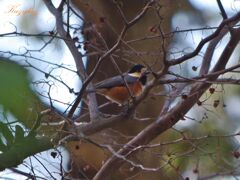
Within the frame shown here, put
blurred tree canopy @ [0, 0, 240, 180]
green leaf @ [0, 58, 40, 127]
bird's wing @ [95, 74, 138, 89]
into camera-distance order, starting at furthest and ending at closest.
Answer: bird's wing @ [95, 74, 138, 89], blurred tree canopy @ [0, 0, 240, 180], green leaf @ [0, 58, 40, 127]

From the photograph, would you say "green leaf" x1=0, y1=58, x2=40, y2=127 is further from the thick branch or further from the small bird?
the small bird

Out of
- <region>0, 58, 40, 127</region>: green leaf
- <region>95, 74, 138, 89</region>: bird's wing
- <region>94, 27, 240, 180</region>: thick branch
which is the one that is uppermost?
<region>95, 74, 138, 89</region>: bird's wing

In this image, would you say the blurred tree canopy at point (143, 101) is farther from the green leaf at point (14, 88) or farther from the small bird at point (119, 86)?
the green leaf at point (14, 88)

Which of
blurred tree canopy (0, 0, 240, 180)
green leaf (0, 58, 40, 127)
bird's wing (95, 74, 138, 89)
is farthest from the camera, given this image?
bird's wing (95, 74, 138, 89)

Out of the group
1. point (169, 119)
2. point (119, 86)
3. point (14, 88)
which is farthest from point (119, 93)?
point (14, 88)

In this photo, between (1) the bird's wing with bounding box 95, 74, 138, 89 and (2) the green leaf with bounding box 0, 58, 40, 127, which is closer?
(2) the green leaf with bounding box 0, 58, 40, 127

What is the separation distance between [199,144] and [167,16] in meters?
0.68

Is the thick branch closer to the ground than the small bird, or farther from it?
closer to the ground

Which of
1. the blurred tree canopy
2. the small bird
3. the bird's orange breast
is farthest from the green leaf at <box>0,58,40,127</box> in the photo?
the bird's orange breast

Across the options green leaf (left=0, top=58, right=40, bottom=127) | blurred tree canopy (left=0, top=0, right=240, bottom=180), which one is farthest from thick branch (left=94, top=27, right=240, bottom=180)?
green leaf (left=0, top=58, right=40, bottom=127)

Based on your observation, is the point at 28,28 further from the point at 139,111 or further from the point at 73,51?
the point at 139,111

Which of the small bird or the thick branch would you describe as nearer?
the thick branch

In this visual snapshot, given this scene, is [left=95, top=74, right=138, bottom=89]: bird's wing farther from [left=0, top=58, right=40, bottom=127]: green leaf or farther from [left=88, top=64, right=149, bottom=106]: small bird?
[left=0, top=58, right=40, bottom=127]: green leaf

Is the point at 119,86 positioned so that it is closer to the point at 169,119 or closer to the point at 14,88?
the point at 169,119
